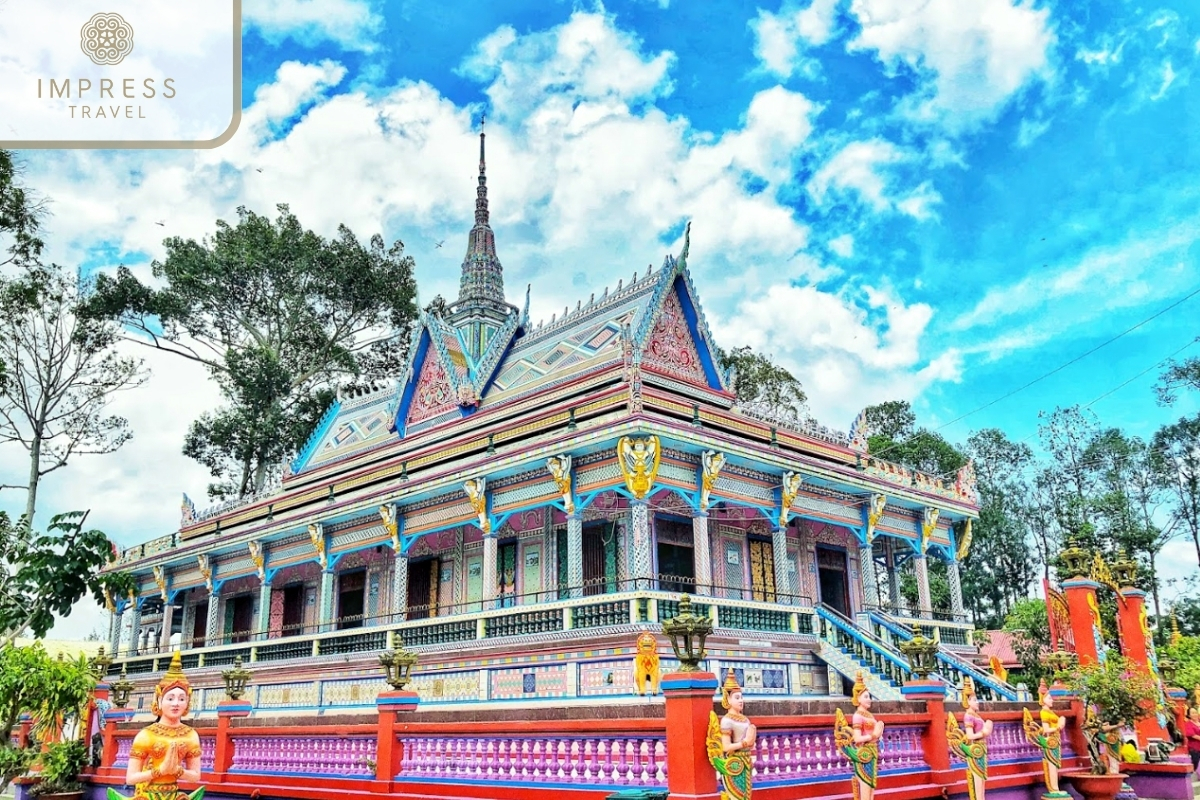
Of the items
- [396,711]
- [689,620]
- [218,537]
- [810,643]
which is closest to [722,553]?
[810,643]

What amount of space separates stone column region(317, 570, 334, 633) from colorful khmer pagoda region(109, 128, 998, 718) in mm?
55

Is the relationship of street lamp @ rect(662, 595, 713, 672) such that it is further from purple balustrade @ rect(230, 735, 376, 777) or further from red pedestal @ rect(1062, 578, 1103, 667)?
red pedestal @ rect(1062, 578, 1103, 667)

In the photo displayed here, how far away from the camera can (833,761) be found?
354 inches

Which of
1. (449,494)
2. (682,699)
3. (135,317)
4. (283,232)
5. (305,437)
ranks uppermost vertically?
(283,232)

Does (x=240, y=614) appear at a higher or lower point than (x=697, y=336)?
lower

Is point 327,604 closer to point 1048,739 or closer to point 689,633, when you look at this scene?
point 1048,739

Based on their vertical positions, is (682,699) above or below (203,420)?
below

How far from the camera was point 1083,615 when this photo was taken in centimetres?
1764

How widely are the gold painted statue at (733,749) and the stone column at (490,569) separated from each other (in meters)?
11.1

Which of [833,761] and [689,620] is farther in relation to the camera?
[833,761]

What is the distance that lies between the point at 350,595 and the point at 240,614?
6.23 meters

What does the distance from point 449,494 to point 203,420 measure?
21.8 m

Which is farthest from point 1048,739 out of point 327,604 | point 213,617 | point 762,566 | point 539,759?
point 213,617

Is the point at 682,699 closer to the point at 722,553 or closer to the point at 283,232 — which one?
the point at 722,553
